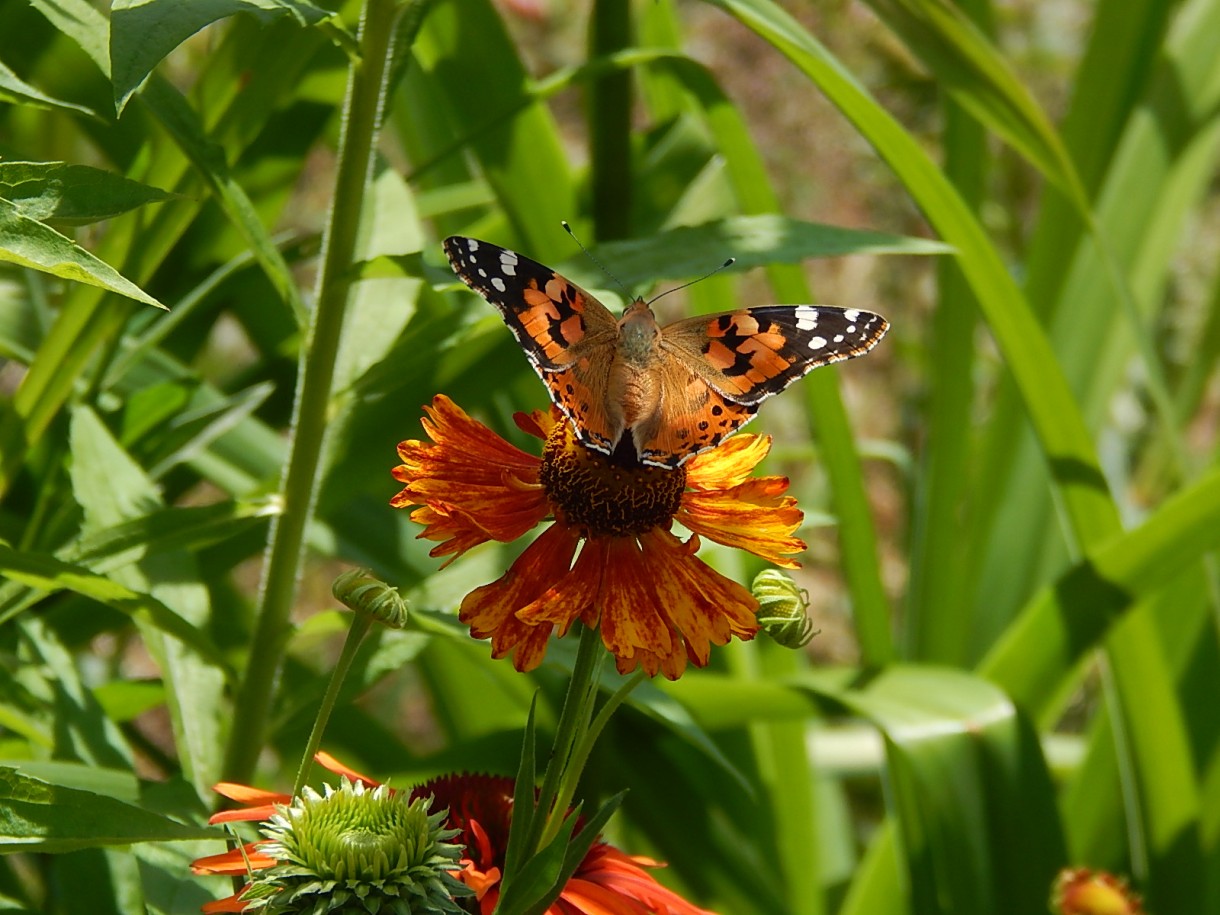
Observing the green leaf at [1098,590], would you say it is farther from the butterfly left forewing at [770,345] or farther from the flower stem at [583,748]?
the flower stem at [583,748]

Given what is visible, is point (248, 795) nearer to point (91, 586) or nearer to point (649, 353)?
point (91, 586)

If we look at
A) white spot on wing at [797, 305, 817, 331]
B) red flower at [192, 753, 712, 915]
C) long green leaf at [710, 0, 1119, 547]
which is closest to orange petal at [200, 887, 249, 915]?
red flower at [192, 753, 712, 915]

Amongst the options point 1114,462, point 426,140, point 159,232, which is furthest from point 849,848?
point 159,232

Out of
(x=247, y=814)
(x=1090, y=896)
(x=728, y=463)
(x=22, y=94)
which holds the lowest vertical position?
(x=1090, y=896)

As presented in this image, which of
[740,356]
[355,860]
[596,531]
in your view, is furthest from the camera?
[740,356]

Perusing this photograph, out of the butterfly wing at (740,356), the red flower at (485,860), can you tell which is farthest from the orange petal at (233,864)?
the butterfly wing at (740,356)

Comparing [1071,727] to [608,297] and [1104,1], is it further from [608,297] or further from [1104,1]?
[608,297]

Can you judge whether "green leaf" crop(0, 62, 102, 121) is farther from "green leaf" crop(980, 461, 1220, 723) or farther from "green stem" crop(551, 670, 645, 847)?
"green leaf" crop(980, 461, 1220, 723)

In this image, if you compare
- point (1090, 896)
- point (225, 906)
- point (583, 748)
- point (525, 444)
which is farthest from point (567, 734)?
point (525, 444)
